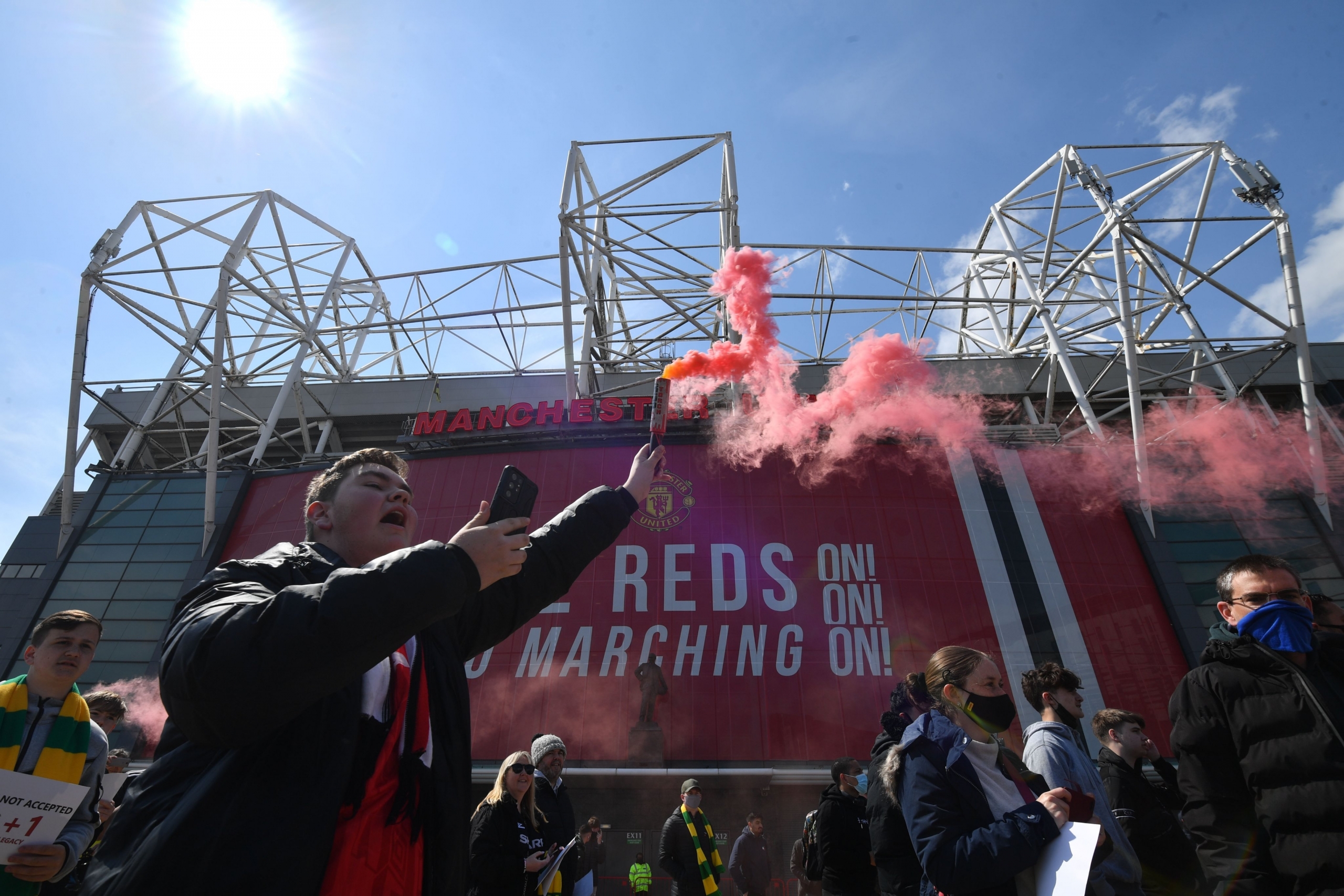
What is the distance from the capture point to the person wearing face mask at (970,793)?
106 inches

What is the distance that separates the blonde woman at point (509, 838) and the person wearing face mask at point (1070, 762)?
341 cm

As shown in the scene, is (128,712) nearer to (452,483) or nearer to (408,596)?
(452,483)

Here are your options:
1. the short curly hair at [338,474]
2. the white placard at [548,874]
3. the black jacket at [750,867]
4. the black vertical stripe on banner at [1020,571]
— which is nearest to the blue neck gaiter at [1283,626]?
the short curly hair at [338,474]

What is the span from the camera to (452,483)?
19656mm

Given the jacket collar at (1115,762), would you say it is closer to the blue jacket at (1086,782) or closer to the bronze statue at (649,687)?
the blue jacket at (1086,782)

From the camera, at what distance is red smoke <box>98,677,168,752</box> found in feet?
55.3

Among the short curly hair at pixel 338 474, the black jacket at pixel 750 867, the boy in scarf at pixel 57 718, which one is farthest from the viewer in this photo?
the black jacket at pixel 750 867

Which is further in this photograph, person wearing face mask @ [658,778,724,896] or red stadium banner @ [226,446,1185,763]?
red stadium banner @ [226,446,1185,763]

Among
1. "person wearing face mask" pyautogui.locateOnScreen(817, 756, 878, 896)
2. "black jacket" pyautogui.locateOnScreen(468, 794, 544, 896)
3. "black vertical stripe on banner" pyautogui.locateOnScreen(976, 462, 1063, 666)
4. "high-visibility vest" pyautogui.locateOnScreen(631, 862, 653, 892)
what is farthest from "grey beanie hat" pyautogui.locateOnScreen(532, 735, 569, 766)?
"black vertical stripe on banner" pyautogui.locateOnScreen(976, 462, 1063, 666)

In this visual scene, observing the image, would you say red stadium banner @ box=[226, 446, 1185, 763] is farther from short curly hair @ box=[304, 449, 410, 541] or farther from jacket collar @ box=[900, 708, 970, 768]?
short curly hair @ box=[304, 449, 410, 541]

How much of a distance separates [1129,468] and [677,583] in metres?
13.5

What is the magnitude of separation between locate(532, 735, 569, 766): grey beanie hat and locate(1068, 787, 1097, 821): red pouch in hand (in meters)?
4.01

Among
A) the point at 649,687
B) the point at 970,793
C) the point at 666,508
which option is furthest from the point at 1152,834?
the point at 666,508

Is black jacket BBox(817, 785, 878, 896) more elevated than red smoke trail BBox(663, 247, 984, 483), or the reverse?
red smoke trail BBox(663, 247, 984, 483)
